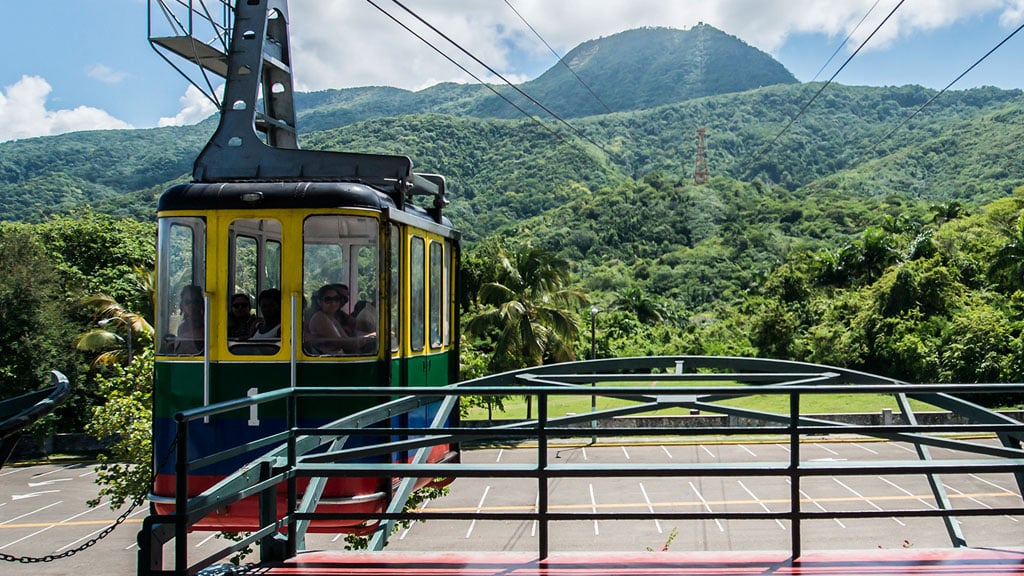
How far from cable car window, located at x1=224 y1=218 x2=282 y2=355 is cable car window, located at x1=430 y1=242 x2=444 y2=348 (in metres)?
1.52

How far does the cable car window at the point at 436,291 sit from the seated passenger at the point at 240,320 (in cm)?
189

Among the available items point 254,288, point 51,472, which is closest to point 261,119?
point 254,288

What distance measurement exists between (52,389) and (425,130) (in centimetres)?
13772

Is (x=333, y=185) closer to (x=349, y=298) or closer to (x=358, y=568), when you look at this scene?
(x=349, y=298)

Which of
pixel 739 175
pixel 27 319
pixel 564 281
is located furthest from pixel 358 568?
pixel 739 175

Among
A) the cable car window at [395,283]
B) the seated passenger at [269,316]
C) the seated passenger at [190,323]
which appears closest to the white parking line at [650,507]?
the cable car window at [395,283]

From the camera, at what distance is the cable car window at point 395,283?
26.6ft

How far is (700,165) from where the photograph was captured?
484 feet

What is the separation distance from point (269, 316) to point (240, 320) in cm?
28

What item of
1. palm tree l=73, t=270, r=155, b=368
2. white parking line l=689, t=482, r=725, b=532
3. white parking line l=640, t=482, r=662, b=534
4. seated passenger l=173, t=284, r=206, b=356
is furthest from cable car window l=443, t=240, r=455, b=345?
palm tree l=73, t=270, r=155, b=368

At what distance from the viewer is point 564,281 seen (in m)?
39.9

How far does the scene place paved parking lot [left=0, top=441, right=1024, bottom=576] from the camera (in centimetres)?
2261

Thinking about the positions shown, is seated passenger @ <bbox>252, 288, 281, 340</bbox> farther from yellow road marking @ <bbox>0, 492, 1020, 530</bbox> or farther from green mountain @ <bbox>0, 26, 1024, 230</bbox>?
green mountain @ <bbox>0, 26, 1024, 230</bbox>

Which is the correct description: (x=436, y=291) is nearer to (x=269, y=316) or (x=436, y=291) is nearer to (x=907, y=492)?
(x=269, y=316)
